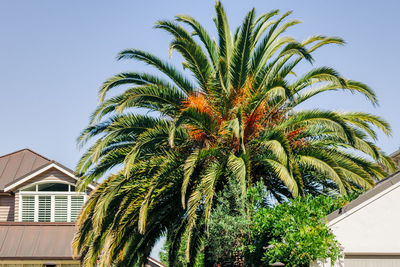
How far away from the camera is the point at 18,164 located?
3491 cm

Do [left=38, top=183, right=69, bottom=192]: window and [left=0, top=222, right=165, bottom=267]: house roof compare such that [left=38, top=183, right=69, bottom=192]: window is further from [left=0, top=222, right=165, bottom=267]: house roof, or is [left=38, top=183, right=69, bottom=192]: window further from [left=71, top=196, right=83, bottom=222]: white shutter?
[left=0, top=222, right=165, bottom=267]: house roof

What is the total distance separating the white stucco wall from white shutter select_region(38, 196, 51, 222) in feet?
63.5

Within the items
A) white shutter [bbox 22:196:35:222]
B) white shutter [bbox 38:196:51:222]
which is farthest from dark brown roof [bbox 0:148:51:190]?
white shutter [bbox 38:196:51:222]

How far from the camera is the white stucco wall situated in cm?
1597

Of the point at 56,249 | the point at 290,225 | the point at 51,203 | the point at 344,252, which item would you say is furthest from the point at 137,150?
the point at 51,203

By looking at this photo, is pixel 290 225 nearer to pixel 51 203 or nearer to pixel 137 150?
pixel 137 150

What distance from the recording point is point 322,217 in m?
15.7

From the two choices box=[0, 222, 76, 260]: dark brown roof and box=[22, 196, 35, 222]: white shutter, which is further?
box=[22, 196, 35, 222]: white shutter

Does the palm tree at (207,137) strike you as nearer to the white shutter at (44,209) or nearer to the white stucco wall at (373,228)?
the white stucco wall at (373,228)

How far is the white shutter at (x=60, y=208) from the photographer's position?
31828mm

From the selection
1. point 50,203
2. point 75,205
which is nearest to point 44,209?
point 50,203

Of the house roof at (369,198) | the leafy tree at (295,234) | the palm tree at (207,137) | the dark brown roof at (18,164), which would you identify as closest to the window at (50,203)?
the dark brown roof at (18,164)

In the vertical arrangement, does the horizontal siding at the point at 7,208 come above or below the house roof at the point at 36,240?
above

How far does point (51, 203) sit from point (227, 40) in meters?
16.4
